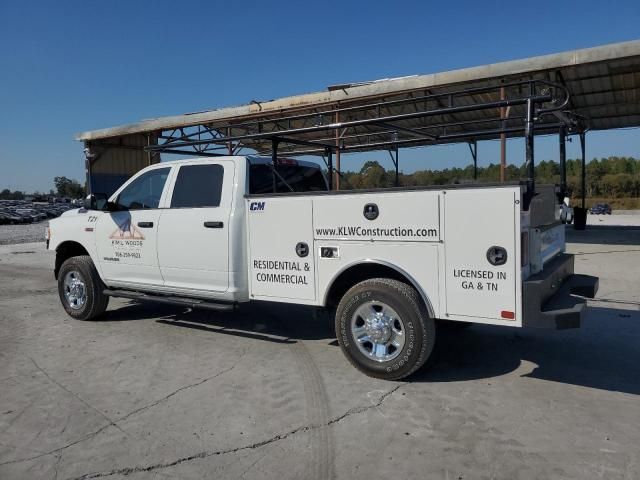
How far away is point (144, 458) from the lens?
11.2 feet

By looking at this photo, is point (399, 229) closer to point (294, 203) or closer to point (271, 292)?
point (294, 203)

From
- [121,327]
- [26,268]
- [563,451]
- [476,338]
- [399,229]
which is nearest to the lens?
[563,451]

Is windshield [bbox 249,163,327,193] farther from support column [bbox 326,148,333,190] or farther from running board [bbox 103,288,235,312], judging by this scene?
running board [bbox 103,288,235,312]

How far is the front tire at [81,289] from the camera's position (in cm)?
703

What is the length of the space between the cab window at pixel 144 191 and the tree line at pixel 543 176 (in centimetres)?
232

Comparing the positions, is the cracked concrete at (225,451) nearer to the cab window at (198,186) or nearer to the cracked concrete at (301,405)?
the cracked concrete at (301,405)

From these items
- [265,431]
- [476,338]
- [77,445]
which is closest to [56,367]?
[77,445]

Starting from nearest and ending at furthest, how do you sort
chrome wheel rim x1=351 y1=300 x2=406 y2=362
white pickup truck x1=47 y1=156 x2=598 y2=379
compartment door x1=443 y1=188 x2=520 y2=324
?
1. compartment door x1=443 y1=188 x2=520 y2=324
2. white pickup truck x1=47 y1=156 x2=598 y2=379
3. chrome wheel rim x1=351 y1=300 x2=406 y2=362

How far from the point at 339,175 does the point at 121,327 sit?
346 centimetres

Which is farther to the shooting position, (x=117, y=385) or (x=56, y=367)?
(x=56, y=367)

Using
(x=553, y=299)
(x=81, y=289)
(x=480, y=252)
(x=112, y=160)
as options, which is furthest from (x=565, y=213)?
(x=112, y=160)

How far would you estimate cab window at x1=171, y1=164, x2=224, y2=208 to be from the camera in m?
5.79

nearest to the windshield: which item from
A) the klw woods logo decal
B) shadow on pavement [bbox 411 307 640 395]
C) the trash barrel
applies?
the klw woods logo decal

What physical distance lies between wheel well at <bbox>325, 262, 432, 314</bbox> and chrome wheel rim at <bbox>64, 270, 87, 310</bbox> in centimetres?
380
